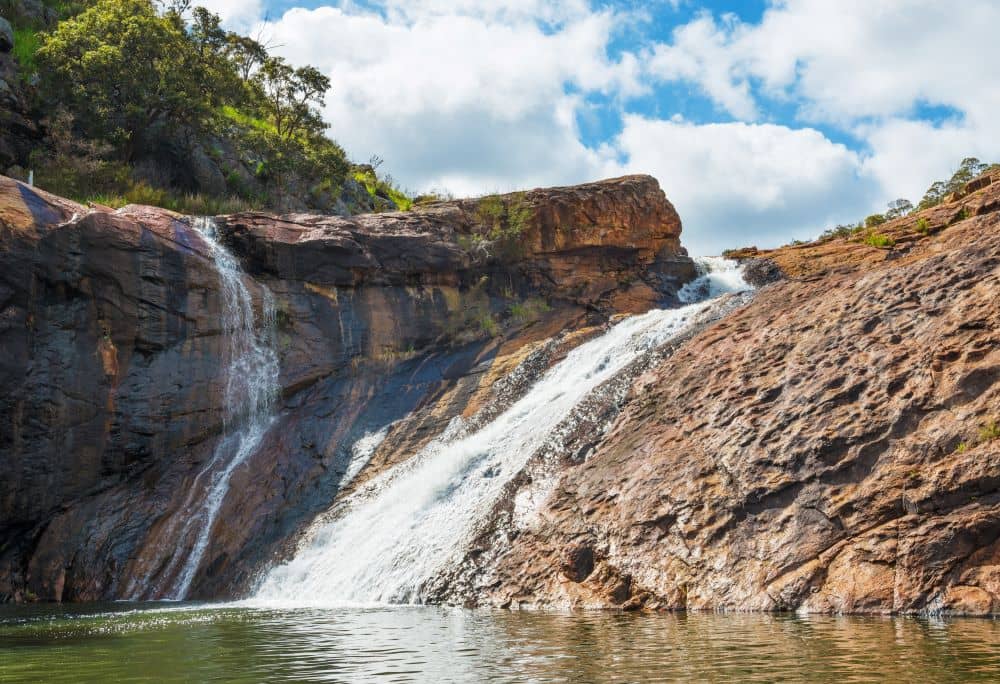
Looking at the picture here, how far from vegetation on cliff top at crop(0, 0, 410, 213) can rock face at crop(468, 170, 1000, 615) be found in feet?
71.9

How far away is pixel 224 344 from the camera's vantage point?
27.5m

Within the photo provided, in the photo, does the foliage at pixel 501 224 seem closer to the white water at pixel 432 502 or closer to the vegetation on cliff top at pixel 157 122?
the white water at pixel 432 502

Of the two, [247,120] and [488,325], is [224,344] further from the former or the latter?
[247,120]

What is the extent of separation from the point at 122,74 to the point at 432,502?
24578mm

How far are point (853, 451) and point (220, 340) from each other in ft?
61.6

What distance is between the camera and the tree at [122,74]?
1427 inches

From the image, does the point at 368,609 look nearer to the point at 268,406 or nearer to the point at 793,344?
the point at 793,344

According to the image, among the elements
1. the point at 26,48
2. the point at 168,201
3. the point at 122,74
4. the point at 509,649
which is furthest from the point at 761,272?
the point at 26,48

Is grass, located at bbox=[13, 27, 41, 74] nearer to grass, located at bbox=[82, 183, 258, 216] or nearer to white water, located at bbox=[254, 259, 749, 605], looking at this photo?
grass, located at bbox=[82, 183, 258, 216]

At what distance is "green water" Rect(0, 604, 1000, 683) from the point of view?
28.5ft

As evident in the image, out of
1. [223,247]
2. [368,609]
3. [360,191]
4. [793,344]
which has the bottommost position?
[368,609]

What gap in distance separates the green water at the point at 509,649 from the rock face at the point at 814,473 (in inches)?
47.5

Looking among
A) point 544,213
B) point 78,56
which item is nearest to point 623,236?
point 544,213

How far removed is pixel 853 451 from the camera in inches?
603
